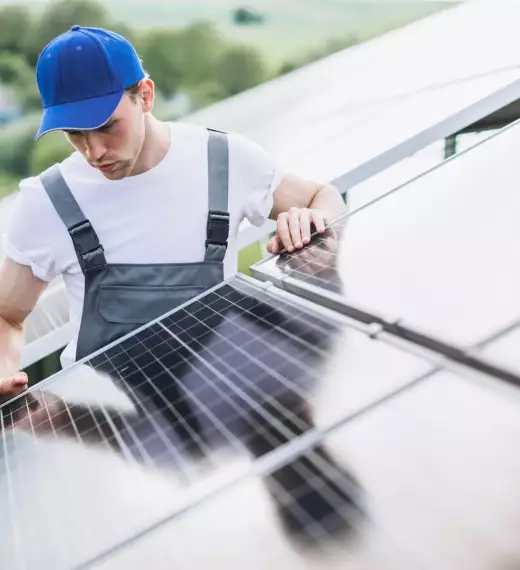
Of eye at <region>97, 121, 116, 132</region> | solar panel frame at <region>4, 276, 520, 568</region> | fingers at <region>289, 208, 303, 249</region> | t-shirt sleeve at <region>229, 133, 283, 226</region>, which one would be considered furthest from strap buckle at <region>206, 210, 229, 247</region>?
solar panel frame at <region>4, 276, 520, 568</region>

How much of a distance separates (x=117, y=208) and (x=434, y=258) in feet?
3.22

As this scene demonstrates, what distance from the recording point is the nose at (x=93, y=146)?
155cm

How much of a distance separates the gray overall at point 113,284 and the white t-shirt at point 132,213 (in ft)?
0.13

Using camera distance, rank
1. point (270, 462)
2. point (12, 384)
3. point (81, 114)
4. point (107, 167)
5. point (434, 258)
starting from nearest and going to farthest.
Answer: point (270, 462) → point (434, 258) → point (12, 384) → point (81, 114) → point (107, 167)

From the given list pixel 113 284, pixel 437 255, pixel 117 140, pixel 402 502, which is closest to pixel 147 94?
pixel 117 140

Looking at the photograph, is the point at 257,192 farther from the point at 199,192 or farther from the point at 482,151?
the point at 482,151

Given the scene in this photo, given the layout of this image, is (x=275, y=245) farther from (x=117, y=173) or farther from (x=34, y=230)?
(x=34, y=230)

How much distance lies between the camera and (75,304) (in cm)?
181

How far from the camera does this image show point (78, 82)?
151 centimetres

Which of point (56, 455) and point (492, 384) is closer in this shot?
point (492, 384)

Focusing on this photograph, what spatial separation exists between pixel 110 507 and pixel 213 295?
671mm

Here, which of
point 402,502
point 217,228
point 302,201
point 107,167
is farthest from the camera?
point 302,201

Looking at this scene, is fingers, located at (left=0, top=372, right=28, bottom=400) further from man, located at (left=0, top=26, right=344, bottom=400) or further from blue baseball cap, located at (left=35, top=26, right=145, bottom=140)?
blue baseball cap, located at (left=35, top=26, right=145, bottom=140)

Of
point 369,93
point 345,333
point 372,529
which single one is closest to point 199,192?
point 345,333
